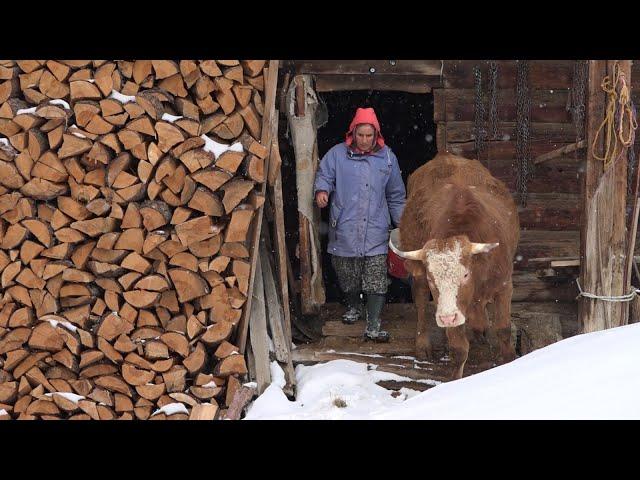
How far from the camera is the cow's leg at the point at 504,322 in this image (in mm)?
7270

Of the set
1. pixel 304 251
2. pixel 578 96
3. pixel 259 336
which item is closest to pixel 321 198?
pixel 304 251

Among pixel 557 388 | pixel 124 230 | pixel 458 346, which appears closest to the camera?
pixel 557 388

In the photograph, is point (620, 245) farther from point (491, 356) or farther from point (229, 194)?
point (229, 194)

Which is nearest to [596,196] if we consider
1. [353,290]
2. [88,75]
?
[353,290]

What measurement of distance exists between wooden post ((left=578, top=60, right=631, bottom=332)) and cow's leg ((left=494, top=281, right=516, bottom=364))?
621 millimetres

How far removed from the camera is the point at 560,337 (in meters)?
8.07

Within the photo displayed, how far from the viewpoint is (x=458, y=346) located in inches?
274

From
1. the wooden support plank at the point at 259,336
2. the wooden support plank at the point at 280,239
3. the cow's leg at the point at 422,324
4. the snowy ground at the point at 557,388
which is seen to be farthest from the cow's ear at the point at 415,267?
the snowy ground at the point at 557,388

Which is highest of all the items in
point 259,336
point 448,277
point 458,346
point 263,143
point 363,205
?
point 263,143

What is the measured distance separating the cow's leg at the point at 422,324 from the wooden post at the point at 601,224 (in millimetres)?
1401

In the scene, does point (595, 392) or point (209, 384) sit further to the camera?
point (209, 384)

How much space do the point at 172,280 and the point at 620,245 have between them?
140 inches

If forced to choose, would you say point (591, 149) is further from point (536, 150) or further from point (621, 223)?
point (536, 150)

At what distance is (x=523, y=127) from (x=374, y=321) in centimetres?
265
